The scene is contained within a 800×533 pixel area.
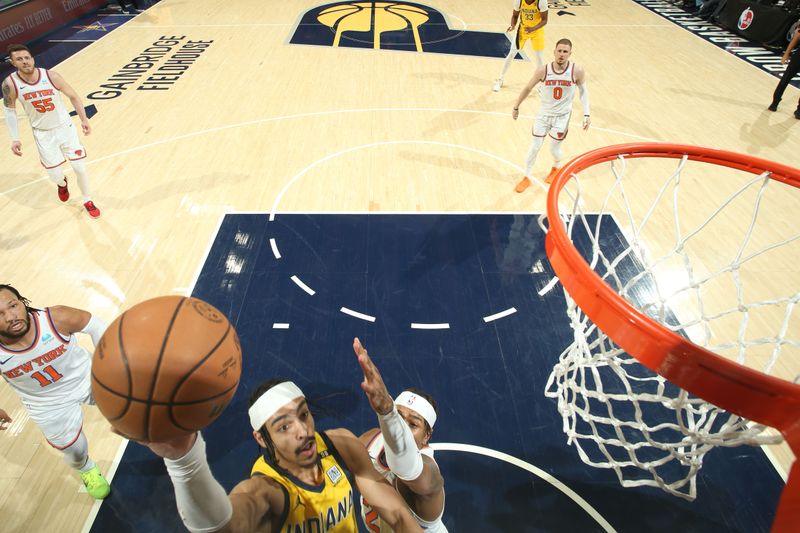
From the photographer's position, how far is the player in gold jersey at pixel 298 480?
2006 millimetres

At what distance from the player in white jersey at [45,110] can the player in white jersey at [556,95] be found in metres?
5.09

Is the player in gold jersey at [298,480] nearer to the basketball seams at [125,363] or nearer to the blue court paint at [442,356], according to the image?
the basketball seams at [125,363]

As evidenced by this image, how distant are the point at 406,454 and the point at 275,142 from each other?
5.90 m

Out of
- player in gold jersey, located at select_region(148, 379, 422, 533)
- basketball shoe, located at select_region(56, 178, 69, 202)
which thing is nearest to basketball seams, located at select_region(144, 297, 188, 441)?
player in gold jersey, located at select_region(148, 379, 422, 533)

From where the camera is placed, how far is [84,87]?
27.3 ft

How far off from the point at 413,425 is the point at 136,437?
1.64 m

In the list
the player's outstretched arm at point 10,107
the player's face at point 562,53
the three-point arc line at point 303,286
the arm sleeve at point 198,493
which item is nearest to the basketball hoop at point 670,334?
the player's face at point 562,53

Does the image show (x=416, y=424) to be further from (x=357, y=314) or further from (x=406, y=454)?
(x=357, y=314)

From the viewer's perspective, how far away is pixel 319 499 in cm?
221

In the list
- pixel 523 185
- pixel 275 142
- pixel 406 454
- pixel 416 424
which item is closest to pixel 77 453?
pixel 416 424

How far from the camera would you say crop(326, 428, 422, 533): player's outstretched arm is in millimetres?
2357

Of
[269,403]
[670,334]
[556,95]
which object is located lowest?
[269,403]

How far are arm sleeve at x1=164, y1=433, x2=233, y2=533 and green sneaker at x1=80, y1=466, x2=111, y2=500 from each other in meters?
1.87

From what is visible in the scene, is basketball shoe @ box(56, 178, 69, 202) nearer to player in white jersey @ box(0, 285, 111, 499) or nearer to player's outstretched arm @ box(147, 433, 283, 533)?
player in white jersey @ box(0, 285, 111, 499)
